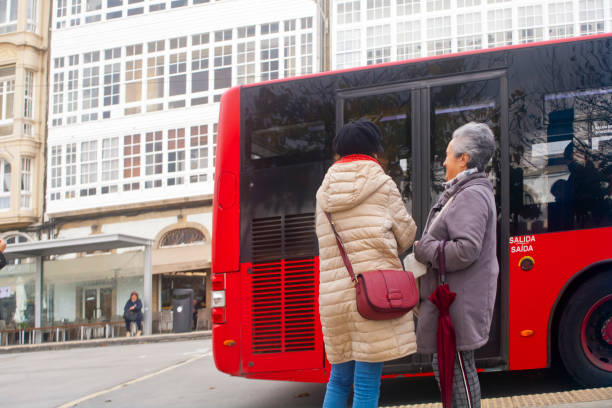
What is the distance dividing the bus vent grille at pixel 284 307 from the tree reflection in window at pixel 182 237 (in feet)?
72.8

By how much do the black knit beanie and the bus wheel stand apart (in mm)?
2779

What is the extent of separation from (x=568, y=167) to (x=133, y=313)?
18.9 metres

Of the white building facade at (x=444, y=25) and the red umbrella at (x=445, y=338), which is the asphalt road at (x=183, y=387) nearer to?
the red umbrella at (x=445, y=338)

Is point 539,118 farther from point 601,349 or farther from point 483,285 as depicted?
point 483,285

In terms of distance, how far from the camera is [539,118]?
5621mm

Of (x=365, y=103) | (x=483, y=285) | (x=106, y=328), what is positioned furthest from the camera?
(x=106, y=328)

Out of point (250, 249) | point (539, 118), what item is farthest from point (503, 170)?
point (250, 249)

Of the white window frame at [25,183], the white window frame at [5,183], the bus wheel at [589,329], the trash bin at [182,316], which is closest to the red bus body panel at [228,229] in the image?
the bus wheel at [589,329]

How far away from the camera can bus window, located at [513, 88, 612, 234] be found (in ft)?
17.9

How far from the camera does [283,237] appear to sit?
19.7ft

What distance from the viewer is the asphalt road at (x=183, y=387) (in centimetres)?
639

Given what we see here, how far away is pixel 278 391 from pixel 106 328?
59.6 ft

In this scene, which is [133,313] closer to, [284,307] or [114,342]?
[114,342]

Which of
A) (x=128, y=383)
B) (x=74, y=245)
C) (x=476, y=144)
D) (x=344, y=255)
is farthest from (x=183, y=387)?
(x=74, y=245)
